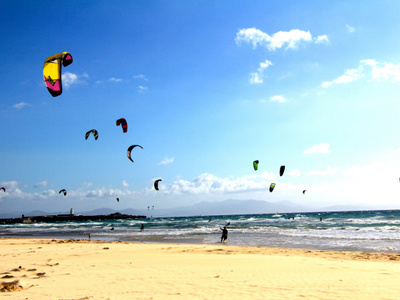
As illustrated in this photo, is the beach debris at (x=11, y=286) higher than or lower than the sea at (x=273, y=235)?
higher

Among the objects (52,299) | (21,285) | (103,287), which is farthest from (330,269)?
(21,285)

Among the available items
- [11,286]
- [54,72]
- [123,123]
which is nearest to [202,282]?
[11,286]

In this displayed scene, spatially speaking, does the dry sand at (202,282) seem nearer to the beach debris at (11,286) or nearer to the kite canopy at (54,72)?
the beach debris at (11,286)

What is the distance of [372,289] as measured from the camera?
21.1 ft

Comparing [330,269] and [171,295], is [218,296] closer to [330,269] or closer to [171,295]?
[171,295]

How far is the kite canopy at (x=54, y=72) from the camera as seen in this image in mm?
6828

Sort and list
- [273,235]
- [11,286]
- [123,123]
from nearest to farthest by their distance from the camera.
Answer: [11,286] < [123,123] < [273,235]

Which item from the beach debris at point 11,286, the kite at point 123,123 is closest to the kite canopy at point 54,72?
the beach debris at point 11,286

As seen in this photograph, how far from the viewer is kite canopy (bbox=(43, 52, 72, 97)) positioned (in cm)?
683

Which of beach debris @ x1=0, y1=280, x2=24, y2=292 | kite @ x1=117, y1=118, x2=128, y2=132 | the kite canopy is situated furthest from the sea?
the kite canopy

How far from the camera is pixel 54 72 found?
23.2 ft

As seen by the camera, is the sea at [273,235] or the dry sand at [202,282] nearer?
the dry sand at [202,282]

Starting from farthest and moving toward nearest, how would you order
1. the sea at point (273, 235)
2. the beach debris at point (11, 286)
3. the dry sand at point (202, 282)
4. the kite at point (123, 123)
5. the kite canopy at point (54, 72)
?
the sea at point (273, 235), the kite at point (123, 123), the kite canopy at point (54, 72), the beach debris at point (11, 286), the dry sand at point (202, 282)

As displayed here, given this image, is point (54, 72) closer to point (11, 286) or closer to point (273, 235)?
point (11, 286)
